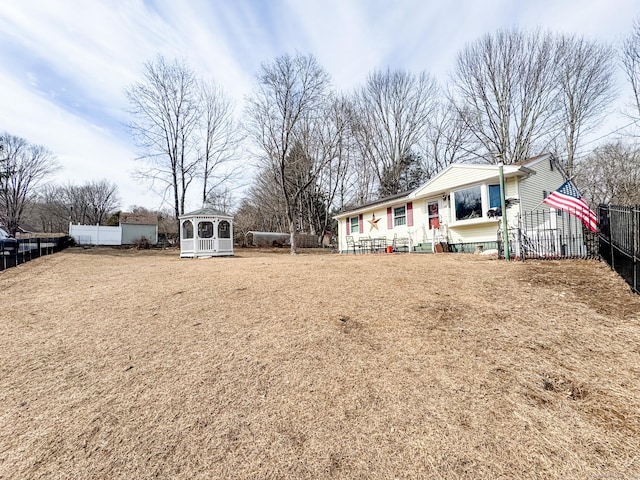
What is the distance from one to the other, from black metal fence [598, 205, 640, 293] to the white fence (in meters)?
34.5

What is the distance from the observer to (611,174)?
65.2 feet

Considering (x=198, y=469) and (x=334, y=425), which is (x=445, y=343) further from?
(x=198, y=469)

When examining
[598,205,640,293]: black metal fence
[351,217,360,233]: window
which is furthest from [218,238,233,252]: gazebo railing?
[598,205,640,293]: black metal fence

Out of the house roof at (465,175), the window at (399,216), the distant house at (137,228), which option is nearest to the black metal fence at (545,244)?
the house roof at (465,175)

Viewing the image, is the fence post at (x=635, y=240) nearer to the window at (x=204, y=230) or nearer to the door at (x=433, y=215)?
the door at (x=433, y=215)

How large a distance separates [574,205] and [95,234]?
116ft

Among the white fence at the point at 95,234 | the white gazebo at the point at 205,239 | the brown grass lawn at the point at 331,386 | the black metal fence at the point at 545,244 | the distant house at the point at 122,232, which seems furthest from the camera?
the distant house at the point at 122,232

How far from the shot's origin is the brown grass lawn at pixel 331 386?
5.65 feet

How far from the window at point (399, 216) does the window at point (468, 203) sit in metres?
3.00

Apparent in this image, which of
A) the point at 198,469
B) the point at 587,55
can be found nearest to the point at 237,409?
the point at 198,469

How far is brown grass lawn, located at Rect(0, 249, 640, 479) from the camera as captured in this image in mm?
1722

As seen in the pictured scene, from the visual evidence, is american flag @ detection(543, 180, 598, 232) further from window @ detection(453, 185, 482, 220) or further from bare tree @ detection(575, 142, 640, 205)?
bare tree @ detection(575, 142, 640, 205)

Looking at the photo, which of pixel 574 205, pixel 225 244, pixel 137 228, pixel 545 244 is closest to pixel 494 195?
pixel 545 244

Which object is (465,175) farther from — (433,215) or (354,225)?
(354,225)
